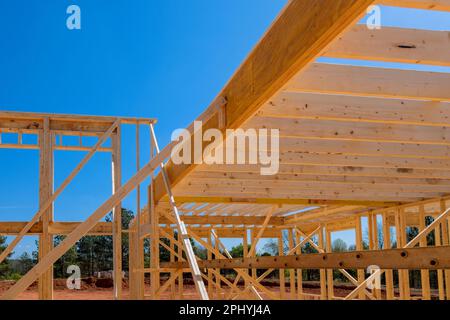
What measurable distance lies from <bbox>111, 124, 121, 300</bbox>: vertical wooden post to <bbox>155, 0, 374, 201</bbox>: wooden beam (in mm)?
5599

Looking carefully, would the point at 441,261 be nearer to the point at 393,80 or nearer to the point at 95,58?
the point at 393,80

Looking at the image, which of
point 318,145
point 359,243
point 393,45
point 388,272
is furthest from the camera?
point 359,243

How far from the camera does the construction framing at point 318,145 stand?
330 cm

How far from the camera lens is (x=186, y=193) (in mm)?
8680

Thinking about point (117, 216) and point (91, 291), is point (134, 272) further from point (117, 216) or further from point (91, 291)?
point (91, 291)

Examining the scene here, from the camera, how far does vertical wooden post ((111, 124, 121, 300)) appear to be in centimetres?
955

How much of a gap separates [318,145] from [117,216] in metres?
5.02

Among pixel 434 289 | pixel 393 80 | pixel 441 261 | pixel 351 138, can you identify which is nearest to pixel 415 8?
pixel 393 80

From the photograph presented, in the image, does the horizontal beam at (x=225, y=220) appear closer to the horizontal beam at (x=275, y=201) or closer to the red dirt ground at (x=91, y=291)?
the horizontal beam at (x=275, y=201)

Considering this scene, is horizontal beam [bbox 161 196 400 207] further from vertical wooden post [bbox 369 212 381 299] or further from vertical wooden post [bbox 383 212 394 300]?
vertical wooden post [bbox 369 212 381 299]

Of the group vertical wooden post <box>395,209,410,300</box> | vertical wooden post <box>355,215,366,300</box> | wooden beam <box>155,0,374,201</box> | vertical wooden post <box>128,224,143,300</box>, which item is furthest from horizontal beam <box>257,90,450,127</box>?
vertical wooden post <box>355,215,366,300</box>

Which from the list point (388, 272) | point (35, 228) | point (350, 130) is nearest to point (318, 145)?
point (350, 130)

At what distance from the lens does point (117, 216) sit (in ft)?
32.4

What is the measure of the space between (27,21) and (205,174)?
93.1 feet
